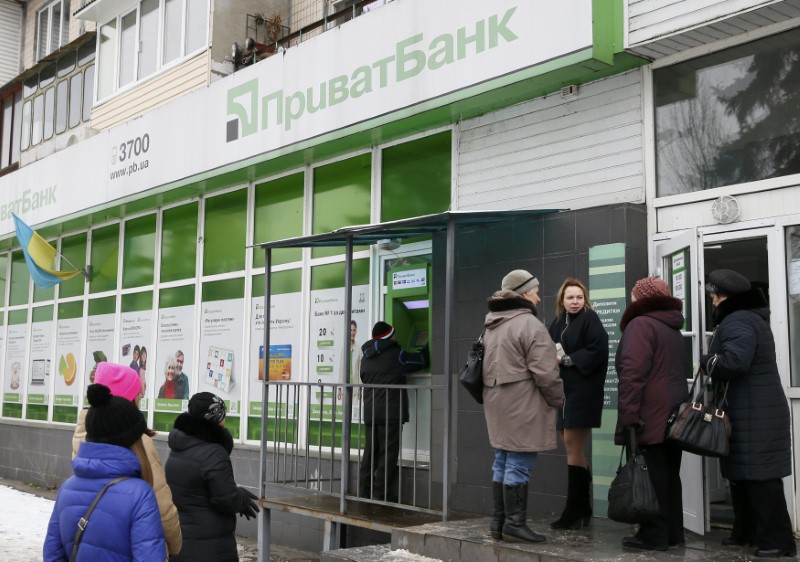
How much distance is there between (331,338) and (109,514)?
18.7 feet

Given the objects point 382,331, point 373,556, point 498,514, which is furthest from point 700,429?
point 382,331

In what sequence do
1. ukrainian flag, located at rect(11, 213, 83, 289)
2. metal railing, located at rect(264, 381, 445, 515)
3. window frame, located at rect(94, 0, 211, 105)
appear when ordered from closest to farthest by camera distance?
metal railing, located at rect(264, 381, 445, 515)
window frame, located at rect(94, 0, 211, 105)
ukrainian flag, located at rect(11, 213, 83, 289)

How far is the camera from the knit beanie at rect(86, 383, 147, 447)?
373cm

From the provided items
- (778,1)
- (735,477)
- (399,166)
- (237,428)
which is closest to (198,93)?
(399,166)

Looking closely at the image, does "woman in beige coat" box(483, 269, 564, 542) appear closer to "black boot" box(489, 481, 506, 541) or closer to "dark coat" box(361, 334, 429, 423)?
"black boot" box(489, 481, 506, 541)

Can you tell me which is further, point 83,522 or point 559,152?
point 559,152

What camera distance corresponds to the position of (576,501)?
6020 millimetres

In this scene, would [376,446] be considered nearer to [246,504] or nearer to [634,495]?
[246,504]

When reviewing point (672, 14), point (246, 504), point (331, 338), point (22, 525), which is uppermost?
point (672, 14)

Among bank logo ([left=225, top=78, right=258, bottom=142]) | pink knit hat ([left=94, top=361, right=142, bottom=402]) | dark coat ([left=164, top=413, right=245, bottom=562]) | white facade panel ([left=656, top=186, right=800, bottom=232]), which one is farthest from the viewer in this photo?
bank logo ([left=225, top=78, right=258, bottom=142])

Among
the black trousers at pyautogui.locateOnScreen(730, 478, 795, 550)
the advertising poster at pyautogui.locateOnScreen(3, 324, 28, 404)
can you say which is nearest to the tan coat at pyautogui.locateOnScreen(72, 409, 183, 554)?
the black trousers at pyautogui.locateOnScreen(730, 478, 795, 550)

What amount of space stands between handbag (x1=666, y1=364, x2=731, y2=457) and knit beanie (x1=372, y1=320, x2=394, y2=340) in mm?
3179

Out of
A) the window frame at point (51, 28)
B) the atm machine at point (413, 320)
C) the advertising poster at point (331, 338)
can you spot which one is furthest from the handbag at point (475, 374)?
the window frame at point (51, 28)

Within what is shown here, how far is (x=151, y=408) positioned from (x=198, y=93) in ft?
13.2
